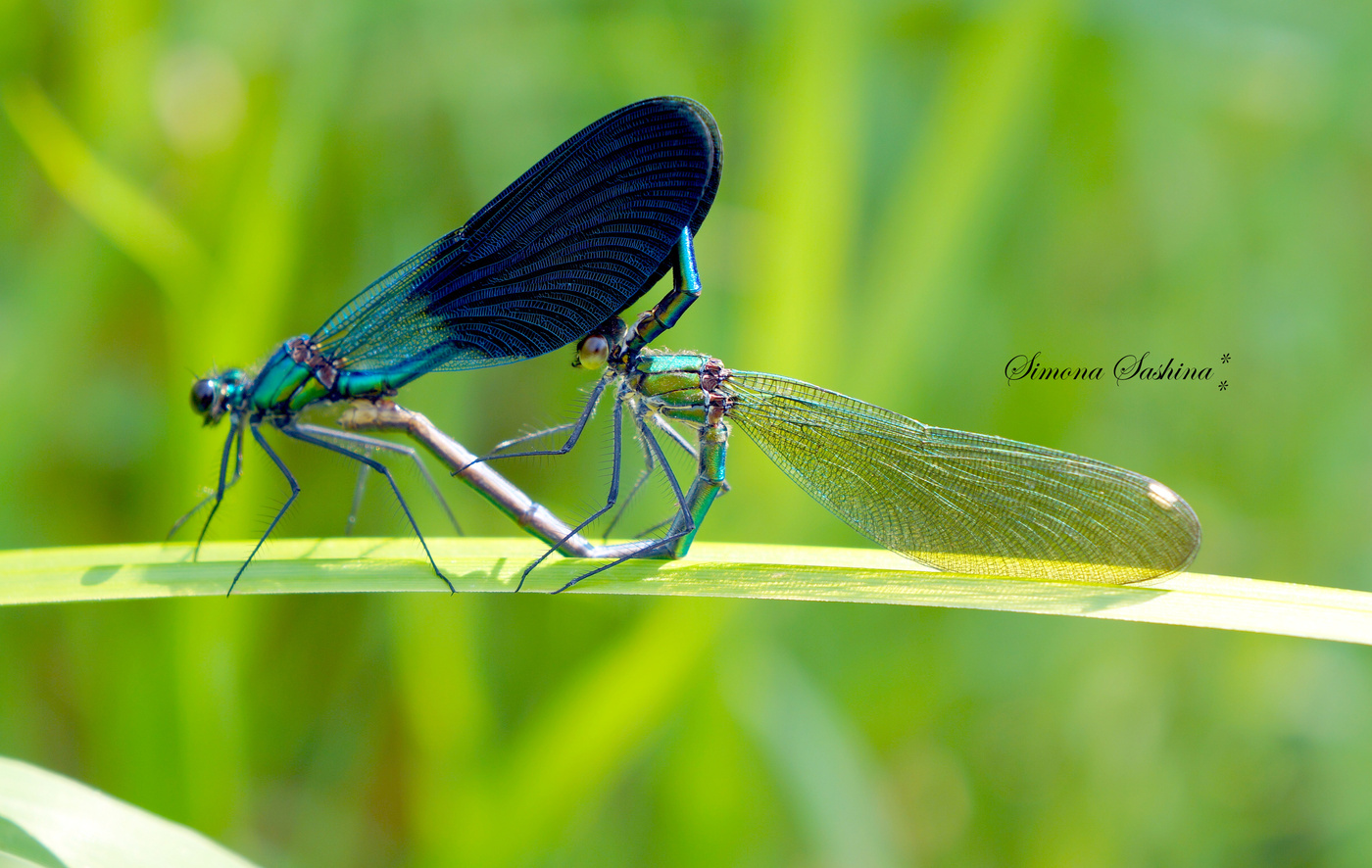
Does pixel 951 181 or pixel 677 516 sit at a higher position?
pixel 951 181

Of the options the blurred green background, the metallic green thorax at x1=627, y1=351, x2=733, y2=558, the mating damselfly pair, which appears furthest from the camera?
the blurred green background

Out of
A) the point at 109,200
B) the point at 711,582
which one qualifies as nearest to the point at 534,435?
the point at 711,582

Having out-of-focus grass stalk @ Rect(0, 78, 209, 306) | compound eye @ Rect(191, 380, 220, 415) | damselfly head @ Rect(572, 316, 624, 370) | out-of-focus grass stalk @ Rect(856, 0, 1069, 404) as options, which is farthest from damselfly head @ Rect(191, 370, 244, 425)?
out-of-focus grass stalk @ Rect(856, 0, 1069, 404)

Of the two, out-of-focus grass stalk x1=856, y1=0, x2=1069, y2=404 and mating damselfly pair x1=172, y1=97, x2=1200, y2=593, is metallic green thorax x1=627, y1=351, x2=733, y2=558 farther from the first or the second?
out-of-focus grass stalk x1=856, y1=0, x2=1069, y2=404

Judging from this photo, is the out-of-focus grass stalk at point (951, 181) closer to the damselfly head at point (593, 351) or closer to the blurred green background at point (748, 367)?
the blurred green background at point (748, 367)

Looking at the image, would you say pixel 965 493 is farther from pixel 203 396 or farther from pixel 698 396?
pixel 203 396

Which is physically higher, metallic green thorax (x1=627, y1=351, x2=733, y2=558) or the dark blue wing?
the dark blue wing

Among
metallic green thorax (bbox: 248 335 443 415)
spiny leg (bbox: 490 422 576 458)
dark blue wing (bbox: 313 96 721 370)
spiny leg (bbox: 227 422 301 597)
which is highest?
dark blue wing (bbox: 313 96 721 370)
